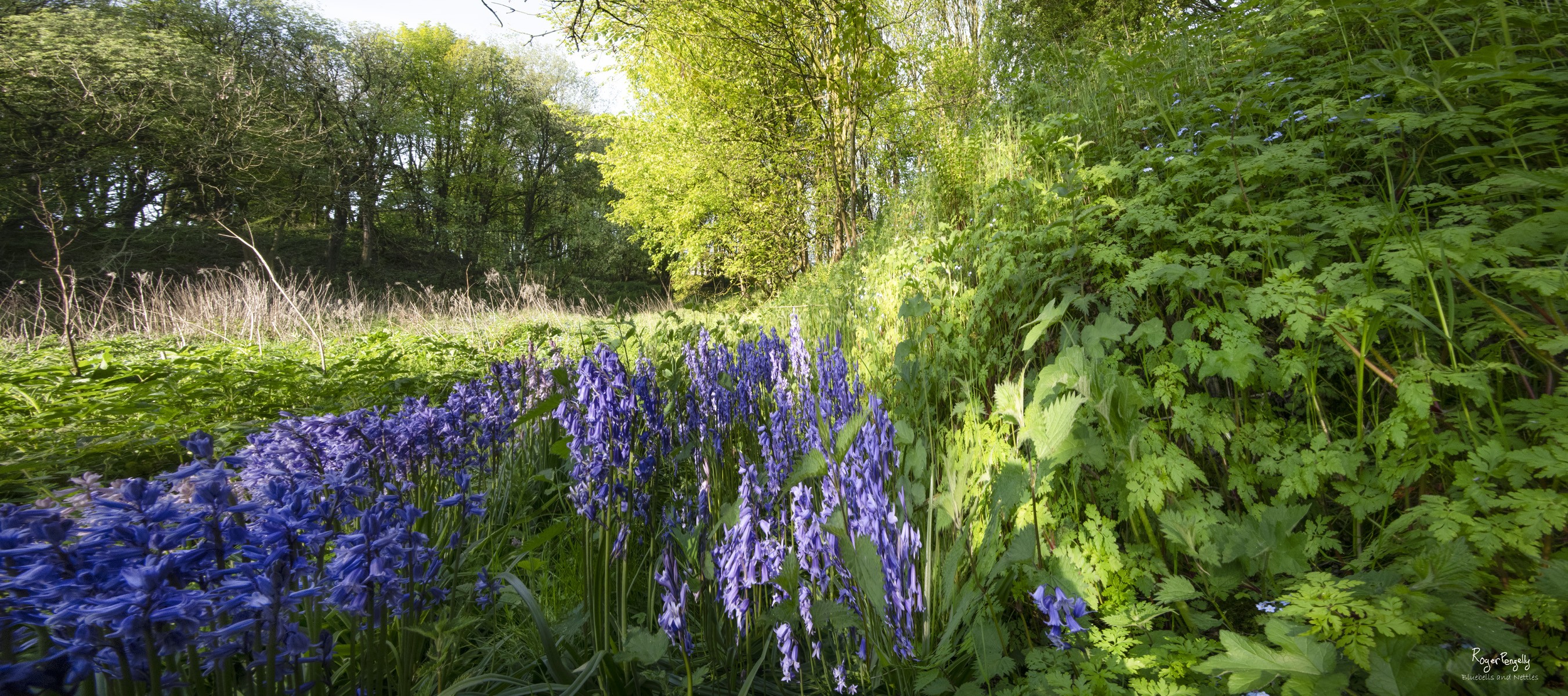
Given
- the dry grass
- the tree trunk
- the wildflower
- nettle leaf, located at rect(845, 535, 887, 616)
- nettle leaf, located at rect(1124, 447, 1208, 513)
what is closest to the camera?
nettle leaf, located at rect(845, 535, 887, 616)

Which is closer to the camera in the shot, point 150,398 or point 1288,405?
point 1288,405

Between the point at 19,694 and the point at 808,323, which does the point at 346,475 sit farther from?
the point at 808,323

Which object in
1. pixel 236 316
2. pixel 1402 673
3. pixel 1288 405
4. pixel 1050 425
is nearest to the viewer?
pixel 1402 673

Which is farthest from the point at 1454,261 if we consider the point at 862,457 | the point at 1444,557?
the point at 862,457

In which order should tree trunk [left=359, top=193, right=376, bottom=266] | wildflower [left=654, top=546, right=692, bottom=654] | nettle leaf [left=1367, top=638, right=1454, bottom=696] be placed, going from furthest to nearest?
tree trunk [left=359, top=193, right=376, bottom=266] → wildflower [left=654, top=546, right=692, bottom=654] → nettle leaf [left=1367, top=638, right=1454, bottom=696]

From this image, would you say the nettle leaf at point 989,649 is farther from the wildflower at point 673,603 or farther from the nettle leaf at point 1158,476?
the wildflower at point 673,603

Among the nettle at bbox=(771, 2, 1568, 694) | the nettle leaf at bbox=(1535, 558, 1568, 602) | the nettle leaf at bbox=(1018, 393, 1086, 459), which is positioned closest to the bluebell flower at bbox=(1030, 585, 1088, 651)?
the nettle at bbox=(771, 2, 1568, 694)

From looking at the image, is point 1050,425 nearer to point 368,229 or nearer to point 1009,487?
point 1009,487

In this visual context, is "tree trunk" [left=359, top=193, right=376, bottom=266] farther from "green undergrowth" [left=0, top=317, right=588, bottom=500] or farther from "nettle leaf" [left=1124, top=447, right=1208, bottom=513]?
"nettle leaf" [left=1124, top=447, right=1208, bottom=513]

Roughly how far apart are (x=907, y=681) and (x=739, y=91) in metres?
9.68

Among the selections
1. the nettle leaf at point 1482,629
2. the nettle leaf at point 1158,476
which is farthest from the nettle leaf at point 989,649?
the nettle leaf at point 1482,629

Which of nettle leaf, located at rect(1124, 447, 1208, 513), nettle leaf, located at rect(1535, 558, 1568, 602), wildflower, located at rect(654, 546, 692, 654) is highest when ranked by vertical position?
nettle leaf, located at rect(1124, 447, 1208, 513)

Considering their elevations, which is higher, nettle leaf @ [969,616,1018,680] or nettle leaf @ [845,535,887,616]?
nettle leaf @ [845,535,887,616]

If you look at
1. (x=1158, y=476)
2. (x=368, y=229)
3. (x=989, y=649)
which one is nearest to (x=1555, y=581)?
(x=1158, y=476)
